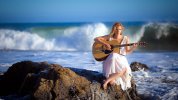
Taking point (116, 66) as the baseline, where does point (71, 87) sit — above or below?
below

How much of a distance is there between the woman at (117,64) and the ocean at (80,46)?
966 millimetres

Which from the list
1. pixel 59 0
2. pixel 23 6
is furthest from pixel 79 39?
pixel 23 6

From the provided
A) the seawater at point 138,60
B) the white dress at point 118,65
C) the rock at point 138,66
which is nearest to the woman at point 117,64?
the white dress at point 118,65

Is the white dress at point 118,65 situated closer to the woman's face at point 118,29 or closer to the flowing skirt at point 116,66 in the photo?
the flowing skirt at point 116,66

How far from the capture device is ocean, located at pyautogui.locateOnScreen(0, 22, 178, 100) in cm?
424

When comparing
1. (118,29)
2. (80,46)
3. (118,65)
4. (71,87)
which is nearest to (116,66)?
(118,65)

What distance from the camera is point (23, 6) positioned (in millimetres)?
4441

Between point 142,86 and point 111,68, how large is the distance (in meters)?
1.10

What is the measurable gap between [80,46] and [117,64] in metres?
1.55

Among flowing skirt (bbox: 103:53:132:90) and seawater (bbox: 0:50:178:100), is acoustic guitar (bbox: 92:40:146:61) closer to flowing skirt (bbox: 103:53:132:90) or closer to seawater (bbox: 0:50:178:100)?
flowing skirt (bbox: 103:53:132:90)

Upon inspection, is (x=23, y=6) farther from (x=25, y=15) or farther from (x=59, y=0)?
(x=59, y=0)

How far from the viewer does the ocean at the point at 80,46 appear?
4238mm

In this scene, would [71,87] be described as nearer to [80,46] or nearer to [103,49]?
[103,49]

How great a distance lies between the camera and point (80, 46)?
14.7 ft
